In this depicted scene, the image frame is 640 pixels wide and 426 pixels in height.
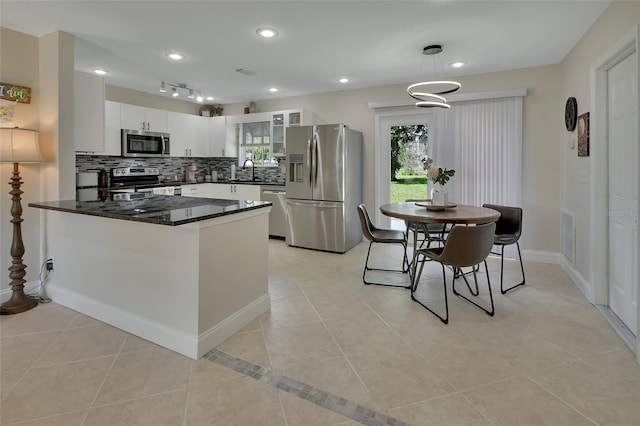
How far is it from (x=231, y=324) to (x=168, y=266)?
1.96 feet

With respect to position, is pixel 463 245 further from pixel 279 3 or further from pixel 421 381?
pixel 279 3

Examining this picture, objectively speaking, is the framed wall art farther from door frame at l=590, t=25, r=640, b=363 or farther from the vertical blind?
the vertical blind

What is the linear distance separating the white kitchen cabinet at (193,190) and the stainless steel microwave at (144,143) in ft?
1.96

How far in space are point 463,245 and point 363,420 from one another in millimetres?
1542

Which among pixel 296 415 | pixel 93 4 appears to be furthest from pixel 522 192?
pixel 93 4

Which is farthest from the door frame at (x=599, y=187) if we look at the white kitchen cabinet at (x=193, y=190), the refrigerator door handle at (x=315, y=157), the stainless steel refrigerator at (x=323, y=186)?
the white kitchen cabinet at (x=193, y=190)

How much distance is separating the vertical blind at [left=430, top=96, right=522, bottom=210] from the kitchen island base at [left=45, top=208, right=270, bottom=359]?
3.09 meters

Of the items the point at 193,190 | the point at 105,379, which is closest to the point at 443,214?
the point at 105,379

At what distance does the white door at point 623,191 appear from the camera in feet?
7.97

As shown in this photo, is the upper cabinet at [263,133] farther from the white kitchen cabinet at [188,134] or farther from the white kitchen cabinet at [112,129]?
the white kitchen cabinet at [112,129]

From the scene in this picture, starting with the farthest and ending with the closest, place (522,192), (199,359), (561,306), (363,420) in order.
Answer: (522,192) < (561,306) < (199,359) < (363,420)

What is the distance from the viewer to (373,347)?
90.6 inches

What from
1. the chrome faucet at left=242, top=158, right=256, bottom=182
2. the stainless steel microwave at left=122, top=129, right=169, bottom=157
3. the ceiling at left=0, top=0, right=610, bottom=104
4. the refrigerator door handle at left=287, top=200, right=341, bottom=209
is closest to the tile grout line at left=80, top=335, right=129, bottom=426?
the ceiling at left=0, top=0, right=610, bottom=104

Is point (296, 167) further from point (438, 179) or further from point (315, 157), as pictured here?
point (438, 179)
